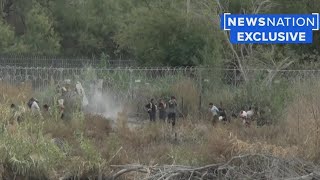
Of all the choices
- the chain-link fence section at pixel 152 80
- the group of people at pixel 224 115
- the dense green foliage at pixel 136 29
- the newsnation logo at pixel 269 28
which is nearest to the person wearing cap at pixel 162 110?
the group of people at pixel 224 115

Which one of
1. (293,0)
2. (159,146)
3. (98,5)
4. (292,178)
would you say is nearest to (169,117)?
(159,146)

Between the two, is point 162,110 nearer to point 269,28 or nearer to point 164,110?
point 164,110

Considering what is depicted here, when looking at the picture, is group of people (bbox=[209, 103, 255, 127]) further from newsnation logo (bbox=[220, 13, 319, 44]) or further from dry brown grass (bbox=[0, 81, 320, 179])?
newsnation logo (bbox=[220, 13, 319, 44])

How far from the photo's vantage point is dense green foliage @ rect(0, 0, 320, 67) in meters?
25.8

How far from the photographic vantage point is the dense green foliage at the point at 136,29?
25.8 meters

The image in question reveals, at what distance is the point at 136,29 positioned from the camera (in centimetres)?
2739

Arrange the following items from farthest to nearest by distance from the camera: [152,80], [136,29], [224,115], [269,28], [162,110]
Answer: [136,29]
[152,80]
[269,28]
[162,110]
[224,115]

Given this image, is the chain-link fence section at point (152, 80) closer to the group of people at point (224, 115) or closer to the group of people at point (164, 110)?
the group of people at point (164, 110)

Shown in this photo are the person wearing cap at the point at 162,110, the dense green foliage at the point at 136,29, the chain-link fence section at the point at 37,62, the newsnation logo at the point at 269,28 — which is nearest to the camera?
the person wearing cap at the point at 162,110

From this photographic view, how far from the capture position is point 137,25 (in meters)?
27.4

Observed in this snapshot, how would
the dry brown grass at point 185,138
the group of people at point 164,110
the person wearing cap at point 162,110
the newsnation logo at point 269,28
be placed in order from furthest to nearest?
the newsnation logo at point 269,28 → the person wearing cap at point 162,110 → the group of people at point 164,110 → the dry brown grass at point 185,138

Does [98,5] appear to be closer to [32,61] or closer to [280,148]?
[32,61]

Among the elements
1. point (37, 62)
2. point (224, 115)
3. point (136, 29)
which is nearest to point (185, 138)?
point (224, 115)

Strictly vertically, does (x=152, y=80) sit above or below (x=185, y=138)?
above
